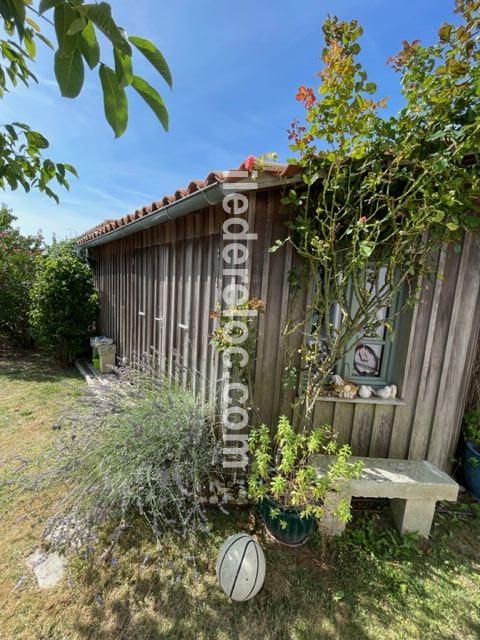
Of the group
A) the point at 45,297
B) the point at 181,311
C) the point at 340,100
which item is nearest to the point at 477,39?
the point at 340,100

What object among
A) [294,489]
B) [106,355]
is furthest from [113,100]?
[106,355]

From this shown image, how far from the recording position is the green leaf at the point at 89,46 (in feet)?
2.67

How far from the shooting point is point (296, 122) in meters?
2.38

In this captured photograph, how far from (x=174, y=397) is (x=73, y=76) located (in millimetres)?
2932

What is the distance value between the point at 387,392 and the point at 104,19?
3.46 m

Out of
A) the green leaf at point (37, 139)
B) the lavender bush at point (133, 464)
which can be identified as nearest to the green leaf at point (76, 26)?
the green leaf at point (37, 139)

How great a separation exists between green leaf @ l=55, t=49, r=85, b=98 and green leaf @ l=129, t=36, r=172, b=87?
16 cm

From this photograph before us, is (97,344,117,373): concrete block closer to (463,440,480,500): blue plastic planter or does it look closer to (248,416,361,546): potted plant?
(248,416,361,546): potted plant

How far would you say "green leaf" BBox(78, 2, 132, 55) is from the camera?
73 centimetres

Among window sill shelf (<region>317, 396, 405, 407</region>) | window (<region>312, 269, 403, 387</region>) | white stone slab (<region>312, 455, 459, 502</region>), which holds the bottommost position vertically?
white stone slab (<region>312, 455, 459, 502</region>)

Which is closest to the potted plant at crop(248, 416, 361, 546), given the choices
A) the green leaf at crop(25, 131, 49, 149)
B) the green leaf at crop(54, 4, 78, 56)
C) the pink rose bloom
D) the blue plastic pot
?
the blue plastic pot

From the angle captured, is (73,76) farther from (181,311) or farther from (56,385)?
(56,385)

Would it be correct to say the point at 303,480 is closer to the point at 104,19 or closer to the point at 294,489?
the point at 294,489

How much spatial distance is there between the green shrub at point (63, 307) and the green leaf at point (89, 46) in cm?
715
